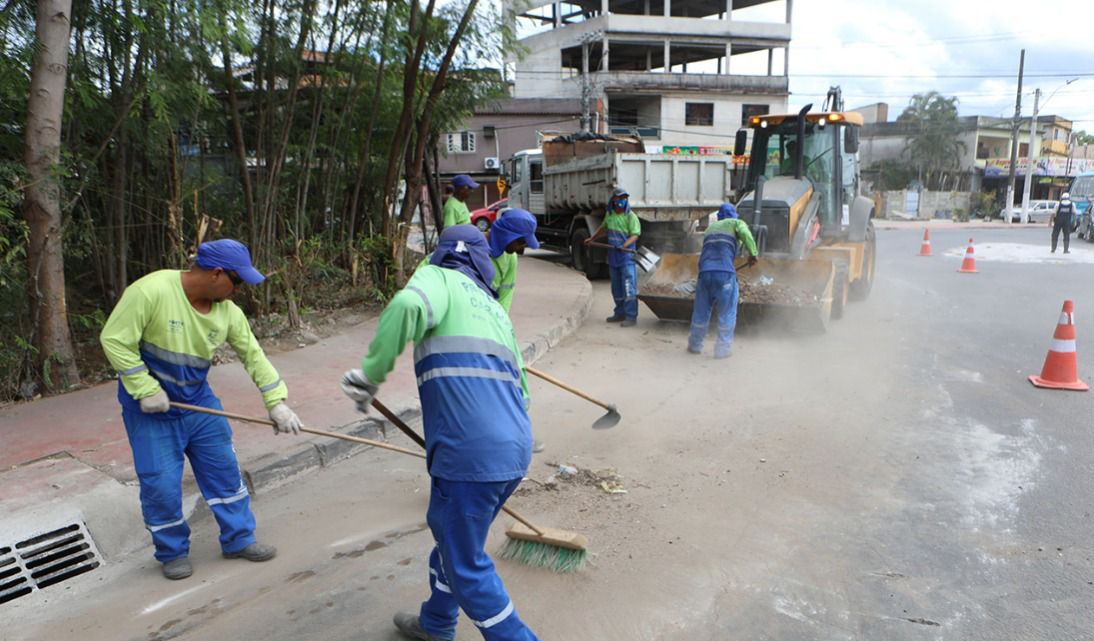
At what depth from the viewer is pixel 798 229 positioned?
29.0 feet

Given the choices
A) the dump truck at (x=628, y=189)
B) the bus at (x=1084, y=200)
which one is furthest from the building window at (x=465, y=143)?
the bus at (x=1084, y=200)

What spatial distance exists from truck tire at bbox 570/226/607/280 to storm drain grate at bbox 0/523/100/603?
33.3 ft

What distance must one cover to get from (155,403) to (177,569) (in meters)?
0.82

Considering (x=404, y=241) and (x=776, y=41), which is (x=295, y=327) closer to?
(x=404, y=241)

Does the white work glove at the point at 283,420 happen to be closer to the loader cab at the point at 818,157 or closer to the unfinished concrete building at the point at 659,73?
the loader cab at the point at 818,157

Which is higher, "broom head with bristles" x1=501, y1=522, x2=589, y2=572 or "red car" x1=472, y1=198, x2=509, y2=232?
"red car" x1=472, y1=198, x2=509, y2=232

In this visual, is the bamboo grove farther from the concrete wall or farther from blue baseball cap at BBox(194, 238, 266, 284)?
the concrete wall

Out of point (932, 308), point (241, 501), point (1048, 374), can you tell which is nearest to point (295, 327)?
point (241, 501)

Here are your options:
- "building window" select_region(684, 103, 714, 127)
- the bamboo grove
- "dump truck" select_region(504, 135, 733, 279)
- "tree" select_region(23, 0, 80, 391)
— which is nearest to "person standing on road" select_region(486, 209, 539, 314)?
the bamboo grove

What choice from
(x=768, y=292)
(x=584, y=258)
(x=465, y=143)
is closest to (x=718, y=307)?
(x=768, y=292)

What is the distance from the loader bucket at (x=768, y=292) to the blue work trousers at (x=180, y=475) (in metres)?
5.98

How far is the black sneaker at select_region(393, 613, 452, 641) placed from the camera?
2.80 meters

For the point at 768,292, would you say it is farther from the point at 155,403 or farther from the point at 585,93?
the point at 585,93

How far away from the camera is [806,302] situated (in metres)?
7.95
